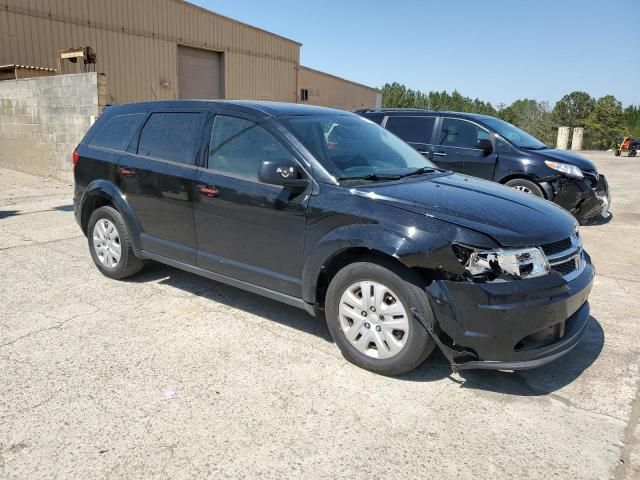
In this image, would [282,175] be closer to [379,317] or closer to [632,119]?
[379,317]

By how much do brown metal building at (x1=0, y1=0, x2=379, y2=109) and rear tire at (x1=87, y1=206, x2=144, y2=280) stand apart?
1243cm

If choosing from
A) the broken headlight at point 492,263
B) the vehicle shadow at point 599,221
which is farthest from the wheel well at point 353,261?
the vehicle shadow at point 599,221

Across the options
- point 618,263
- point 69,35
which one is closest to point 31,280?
point 618,263

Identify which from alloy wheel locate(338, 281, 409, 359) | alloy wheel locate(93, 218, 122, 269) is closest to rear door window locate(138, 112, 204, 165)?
alloy wheel locate(93, 218, 122, 269)

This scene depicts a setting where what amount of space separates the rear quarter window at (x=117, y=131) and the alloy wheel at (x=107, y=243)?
753 mm

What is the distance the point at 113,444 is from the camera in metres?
2.55

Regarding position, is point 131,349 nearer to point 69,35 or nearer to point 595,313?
point 595,313

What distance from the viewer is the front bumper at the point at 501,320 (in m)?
2.83

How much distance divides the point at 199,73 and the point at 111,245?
721 inches

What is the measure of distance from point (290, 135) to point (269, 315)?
1.52 meters

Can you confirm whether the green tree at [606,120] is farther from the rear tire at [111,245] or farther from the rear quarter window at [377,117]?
the rear tire at [111,245]

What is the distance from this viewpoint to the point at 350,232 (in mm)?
3223

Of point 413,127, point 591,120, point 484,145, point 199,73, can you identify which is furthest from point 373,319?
point 591,120

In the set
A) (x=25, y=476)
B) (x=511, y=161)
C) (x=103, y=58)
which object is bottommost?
(x=25, y=476)
